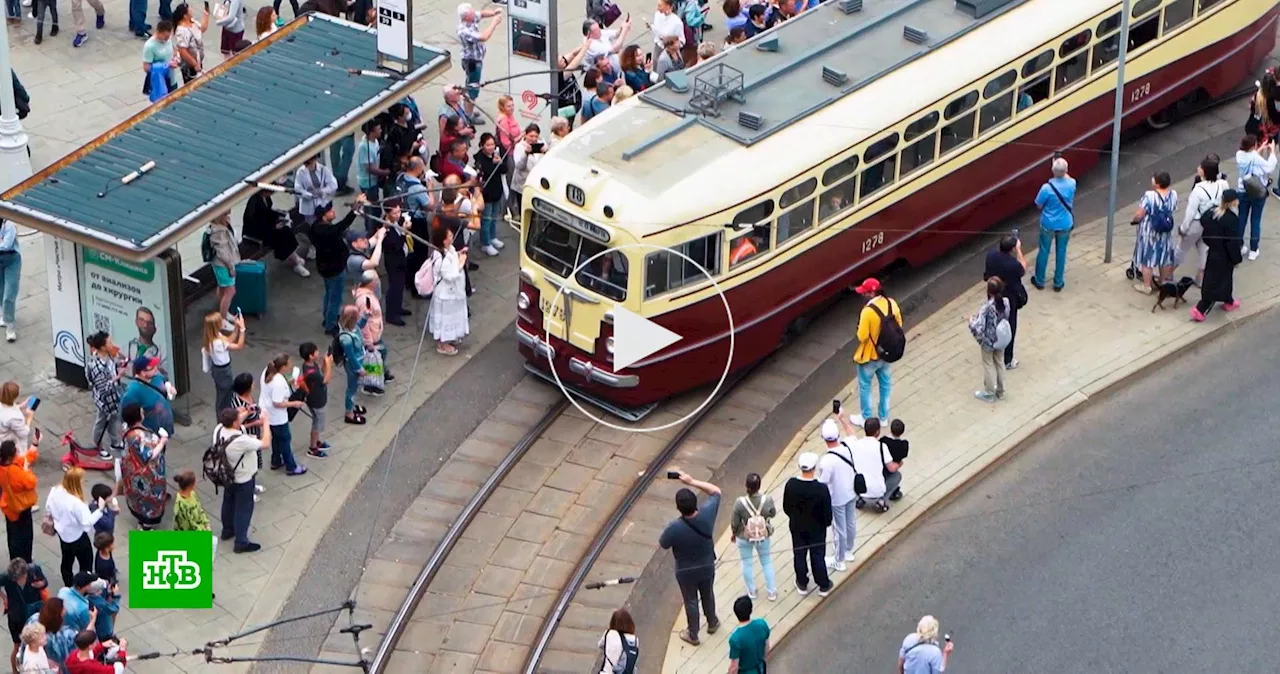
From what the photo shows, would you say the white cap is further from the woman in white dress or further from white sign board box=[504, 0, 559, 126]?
white sign board box=[504, 0, 559, 126]

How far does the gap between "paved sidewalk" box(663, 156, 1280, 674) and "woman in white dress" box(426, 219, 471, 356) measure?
4.14 m

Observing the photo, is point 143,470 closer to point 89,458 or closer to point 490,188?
point 89,458


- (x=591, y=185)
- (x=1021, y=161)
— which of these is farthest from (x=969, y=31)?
(x=591, y=185)

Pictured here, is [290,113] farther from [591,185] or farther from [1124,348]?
[1124,348]

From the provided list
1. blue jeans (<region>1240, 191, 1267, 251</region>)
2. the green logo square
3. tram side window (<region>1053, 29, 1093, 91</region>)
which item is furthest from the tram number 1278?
the green logo square

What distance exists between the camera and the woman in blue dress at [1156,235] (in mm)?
27141

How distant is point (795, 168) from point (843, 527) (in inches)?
174

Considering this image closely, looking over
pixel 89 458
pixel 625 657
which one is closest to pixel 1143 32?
pixel 625 657

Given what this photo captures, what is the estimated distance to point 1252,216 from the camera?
28.2 m

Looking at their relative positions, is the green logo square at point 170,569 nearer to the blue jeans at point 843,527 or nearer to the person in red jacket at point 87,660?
the person in red jacket at point 87,660

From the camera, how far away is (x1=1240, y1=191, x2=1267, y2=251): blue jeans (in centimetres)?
2781

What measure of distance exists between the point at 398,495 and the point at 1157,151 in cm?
1227

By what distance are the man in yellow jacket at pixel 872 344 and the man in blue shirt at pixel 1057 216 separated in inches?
133

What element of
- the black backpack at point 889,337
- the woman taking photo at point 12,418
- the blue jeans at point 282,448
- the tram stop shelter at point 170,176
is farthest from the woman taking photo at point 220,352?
the black backpack at point 889,337
